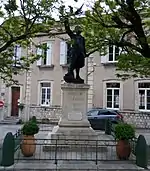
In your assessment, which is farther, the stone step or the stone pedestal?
the stone step

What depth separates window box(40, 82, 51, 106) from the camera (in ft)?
95.9

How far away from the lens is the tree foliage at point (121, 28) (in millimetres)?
11930

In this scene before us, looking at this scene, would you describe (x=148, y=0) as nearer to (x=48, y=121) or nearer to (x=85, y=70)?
(x=85, y=70)

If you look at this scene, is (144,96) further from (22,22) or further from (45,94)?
(22,22)

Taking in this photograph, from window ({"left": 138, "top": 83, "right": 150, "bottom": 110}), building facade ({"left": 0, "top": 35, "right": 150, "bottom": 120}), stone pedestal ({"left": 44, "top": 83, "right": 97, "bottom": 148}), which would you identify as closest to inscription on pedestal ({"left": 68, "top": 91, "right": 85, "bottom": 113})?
stone pedestal ({"left": 44, "top": 83, "right": 97, "bottom": 148})

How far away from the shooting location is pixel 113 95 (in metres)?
26.1

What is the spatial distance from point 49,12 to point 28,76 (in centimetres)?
1886

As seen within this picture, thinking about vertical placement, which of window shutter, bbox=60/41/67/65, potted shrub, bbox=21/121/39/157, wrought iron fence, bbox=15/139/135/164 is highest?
Answer: window shutter, bbox=60/41/67/65

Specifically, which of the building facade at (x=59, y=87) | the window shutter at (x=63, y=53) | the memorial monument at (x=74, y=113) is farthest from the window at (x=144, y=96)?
the memorial monument at (x=74, y=113)

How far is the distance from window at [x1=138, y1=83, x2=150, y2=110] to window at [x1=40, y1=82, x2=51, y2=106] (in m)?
8.59

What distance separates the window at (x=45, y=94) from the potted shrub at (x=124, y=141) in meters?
19.2

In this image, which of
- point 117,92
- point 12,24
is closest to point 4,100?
point 117,92

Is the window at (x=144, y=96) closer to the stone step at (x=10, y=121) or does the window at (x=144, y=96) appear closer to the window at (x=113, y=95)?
the window at (x=113, y=95)

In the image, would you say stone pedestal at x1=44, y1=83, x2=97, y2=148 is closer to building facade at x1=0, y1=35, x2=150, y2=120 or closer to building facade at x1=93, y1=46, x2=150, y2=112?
building facade at x1=0, y1=35, x2=150, y2=120
